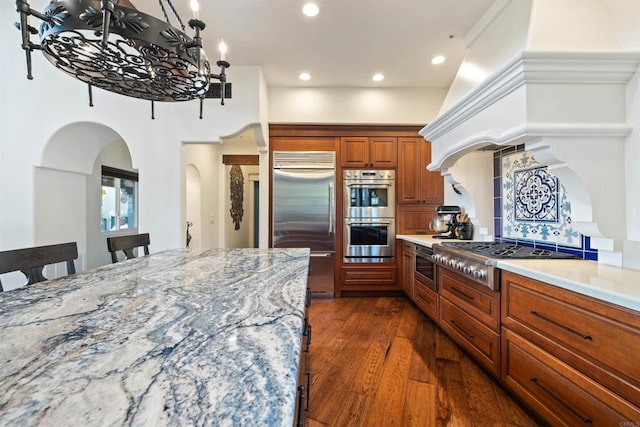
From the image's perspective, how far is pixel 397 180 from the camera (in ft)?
13.0

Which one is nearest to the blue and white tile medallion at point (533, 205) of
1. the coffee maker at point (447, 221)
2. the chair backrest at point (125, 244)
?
the coffee maker at point (447, 221)

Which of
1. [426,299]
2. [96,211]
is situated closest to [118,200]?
[96,211]

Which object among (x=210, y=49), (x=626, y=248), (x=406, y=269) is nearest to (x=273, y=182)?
(x=210, y=49)

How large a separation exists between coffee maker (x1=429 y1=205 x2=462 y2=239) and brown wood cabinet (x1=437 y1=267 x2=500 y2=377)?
781mm

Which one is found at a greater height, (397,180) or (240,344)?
(397,180)

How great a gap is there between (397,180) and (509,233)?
160cm

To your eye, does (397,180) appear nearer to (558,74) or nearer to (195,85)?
(558,74)

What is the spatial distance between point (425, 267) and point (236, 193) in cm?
472

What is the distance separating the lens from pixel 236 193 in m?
6.58

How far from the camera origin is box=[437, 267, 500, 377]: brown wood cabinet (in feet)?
6.16

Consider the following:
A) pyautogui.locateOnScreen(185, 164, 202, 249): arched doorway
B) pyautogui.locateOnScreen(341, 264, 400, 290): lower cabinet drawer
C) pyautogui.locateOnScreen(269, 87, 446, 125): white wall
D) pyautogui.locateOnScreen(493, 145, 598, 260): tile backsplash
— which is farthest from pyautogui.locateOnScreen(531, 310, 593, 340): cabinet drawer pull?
pyautogui.locateOnScreen(185, 164, 202, 249): arched doorway

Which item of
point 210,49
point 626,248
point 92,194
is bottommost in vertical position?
point 626,248

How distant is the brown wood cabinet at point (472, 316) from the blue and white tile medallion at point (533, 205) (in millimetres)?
710

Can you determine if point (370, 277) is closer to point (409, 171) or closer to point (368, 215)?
point (368, 215)
